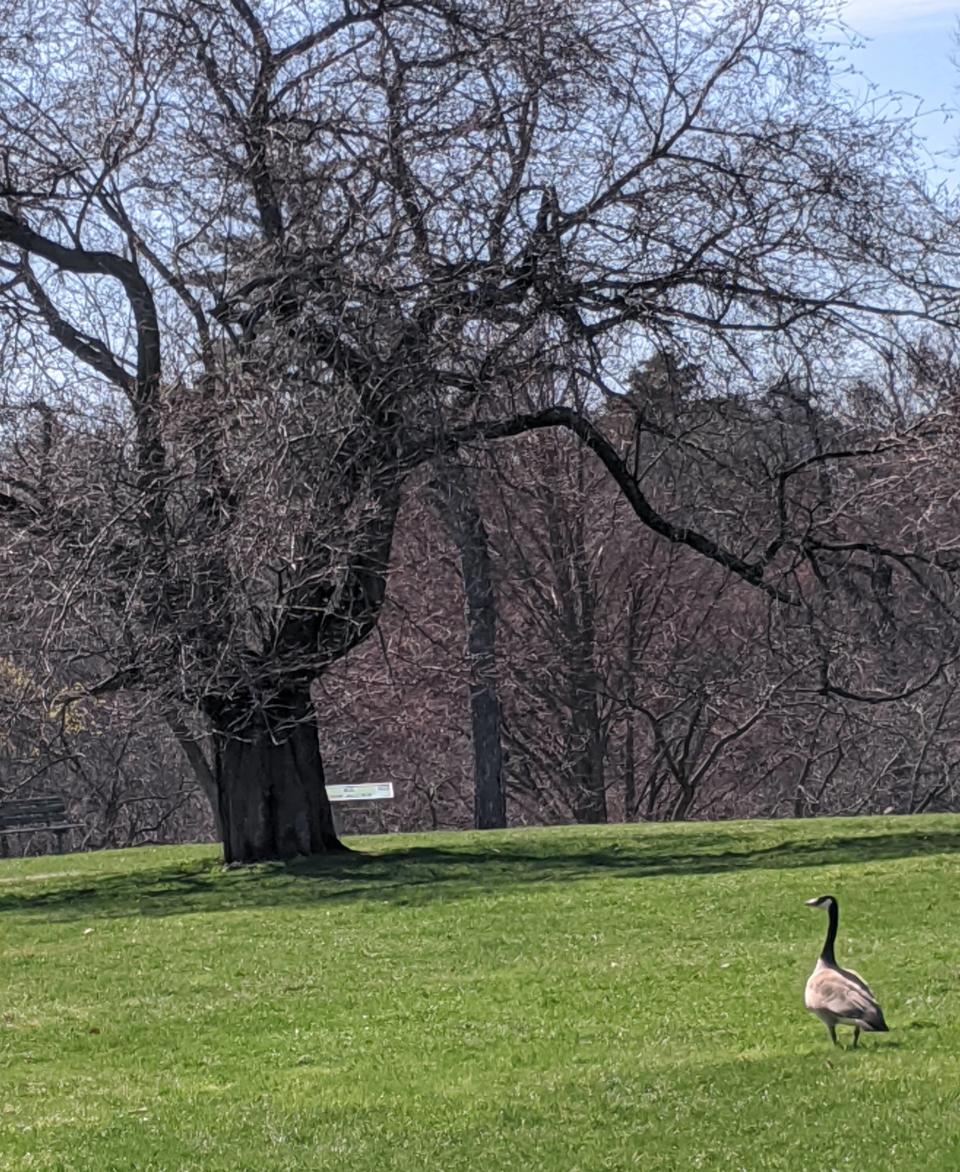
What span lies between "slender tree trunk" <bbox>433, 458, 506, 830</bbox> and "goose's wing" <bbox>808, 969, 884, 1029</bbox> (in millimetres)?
14203

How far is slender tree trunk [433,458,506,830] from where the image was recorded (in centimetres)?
2572

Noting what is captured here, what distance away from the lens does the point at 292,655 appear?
17.9m

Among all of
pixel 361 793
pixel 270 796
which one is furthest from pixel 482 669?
pixel 270 796

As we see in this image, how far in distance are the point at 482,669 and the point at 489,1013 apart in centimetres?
1576

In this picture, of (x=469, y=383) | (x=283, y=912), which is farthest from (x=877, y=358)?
(x=283, y=912)

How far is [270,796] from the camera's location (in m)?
19.7

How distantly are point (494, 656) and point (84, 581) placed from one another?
41.9 ft

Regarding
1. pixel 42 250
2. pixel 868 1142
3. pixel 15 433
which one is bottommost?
pixel 868 1142

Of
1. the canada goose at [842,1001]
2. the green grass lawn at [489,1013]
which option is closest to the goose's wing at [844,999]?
the canada goose at [842,1001]

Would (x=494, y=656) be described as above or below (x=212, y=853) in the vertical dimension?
above

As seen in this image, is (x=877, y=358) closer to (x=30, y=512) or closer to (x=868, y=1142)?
(x=30, y=512)

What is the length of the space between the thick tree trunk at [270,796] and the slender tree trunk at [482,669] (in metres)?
4.34

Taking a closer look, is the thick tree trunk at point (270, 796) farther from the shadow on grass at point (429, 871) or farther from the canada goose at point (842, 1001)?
the canada goose at point (842, 1001)

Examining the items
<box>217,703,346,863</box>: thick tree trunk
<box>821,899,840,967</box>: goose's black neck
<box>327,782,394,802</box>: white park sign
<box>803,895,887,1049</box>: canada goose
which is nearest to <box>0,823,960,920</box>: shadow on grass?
<box>217,703,346,863</box>: thick tree trunk
